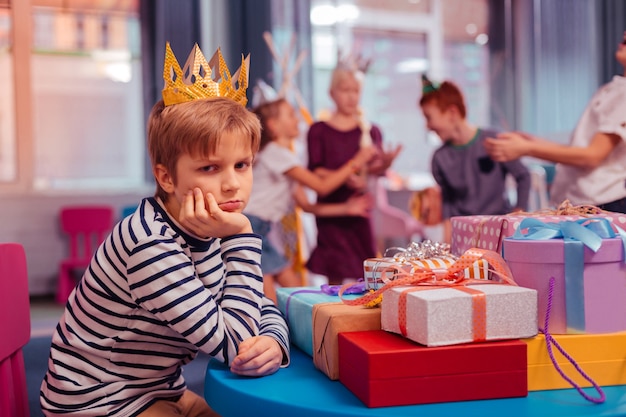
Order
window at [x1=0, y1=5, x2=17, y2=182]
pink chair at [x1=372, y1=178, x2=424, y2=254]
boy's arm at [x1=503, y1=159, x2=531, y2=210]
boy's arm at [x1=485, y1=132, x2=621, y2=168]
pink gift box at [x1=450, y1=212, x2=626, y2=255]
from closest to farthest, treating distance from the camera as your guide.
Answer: pink gift box at [x1=450, y1=212, x2=626, y2=255]
boy's arm at [x1=485, y1=132, x2=621, y2=168]
boy's arm at [x1=503, y1=159, x2=531, y2=210]
window at [x1=0, y1=5, x2=17, y2=182]
pink chair at [x1=372, y1=178, x2=424, y2=254]

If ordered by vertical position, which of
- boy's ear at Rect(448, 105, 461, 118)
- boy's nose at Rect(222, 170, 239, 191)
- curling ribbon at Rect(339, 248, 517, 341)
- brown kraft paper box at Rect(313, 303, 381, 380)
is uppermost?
boy's ear at Rect(448, 105, 461, 118)

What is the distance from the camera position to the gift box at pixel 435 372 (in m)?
0.79

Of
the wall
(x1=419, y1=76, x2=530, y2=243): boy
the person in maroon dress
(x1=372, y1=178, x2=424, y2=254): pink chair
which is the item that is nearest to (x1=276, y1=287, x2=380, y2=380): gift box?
(x1=419, y1=76, x2=530, y2=243): boy

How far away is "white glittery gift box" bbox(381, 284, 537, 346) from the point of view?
81cm

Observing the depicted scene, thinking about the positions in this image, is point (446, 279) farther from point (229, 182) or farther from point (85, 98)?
point (85, 98)

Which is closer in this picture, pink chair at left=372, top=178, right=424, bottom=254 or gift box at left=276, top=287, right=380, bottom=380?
gift box at left=276, top=287, right=380, bottom=380

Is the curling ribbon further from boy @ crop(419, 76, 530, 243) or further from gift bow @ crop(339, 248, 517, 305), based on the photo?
boy @ crop(419, 76, 530, 243)

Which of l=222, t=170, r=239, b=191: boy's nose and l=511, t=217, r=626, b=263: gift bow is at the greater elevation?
l=222, t=170, r=239, b=191: boy's nose

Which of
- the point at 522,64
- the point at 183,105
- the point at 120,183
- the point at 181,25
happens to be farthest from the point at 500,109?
the point at 183,105

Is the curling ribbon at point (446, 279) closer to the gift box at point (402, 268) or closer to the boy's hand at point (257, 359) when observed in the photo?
the gift box at point (402, 268)

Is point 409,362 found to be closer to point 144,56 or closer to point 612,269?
point 612,269

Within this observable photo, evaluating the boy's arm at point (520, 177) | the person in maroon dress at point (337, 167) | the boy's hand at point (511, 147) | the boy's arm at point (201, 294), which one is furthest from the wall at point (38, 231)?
the boy's arm at point (201, 294)

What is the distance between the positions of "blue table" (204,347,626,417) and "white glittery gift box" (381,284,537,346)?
77 mm

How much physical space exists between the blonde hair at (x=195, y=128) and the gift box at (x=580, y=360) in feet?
1.75
